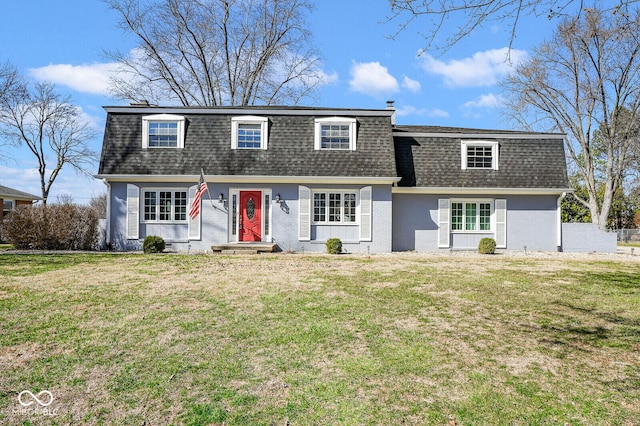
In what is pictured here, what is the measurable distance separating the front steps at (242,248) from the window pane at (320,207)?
2.22 meters

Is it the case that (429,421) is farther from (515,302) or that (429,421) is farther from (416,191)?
(416,191)

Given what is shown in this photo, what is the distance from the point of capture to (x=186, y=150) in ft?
52.6

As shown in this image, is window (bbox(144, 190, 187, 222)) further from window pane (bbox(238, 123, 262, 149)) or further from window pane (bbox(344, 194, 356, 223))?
window pane (bbox(344, 194, 356, 223))

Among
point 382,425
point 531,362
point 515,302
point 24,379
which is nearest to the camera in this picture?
point 382,425

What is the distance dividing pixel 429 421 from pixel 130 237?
15.0 meters

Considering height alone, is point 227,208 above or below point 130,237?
above

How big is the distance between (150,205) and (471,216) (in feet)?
42.8

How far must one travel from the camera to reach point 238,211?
631 inches

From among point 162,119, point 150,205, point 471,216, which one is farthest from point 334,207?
point 162,119

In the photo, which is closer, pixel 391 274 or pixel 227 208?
pixel 391 274

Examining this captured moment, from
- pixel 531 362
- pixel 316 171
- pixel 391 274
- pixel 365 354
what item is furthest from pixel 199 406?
pixel 316 171

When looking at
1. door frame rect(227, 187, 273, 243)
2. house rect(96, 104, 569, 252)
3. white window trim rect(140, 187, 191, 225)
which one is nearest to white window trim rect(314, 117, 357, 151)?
house rect(96, 104, 569, 252)

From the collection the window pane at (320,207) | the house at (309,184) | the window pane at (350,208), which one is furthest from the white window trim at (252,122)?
the window pane at (350,208)

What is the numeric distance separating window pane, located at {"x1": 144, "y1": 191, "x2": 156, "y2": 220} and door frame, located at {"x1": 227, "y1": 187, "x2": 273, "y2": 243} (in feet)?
9.65
